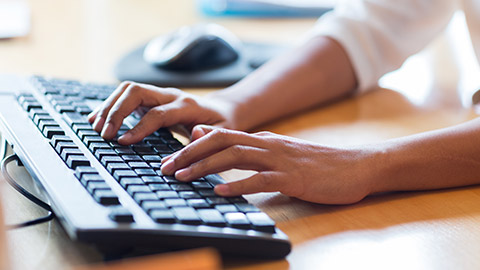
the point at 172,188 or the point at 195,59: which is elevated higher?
the point at 195,59

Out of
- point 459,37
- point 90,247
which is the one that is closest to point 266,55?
point 459,37

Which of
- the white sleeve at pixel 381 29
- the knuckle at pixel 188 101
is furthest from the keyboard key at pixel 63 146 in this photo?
the white sleeve at pixel 381 29

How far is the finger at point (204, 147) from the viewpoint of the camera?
2.04 feet

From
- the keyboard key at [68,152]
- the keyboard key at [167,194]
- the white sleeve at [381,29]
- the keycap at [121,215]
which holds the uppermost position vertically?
the white sleeve at [381,29]

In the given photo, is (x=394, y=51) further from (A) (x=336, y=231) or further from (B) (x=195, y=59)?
(A) (x=336, y=231)

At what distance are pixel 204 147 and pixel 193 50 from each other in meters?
0.53

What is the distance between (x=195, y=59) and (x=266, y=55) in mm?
169

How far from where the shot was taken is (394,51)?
108 cm

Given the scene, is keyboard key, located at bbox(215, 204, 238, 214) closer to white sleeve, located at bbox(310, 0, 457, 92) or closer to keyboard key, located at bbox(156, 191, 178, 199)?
keyboard key, located at bbox(156, 191, 178, 199)

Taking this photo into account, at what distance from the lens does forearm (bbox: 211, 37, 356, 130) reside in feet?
3.03

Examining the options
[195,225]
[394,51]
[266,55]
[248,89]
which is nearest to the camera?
[195,225]

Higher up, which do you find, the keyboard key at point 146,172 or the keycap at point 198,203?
the keyboard key at point 146,172

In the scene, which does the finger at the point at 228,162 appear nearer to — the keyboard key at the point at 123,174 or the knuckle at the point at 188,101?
the keyboard key at the point at 123,174

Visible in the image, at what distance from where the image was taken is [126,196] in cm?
55
